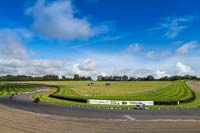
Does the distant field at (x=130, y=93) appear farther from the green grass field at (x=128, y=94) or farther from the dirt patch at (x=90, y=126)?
the dirt patch at (x=90, y=126)

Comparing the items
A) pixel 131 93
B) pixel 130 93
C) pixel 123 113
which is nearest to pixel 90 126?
pixel 123 113

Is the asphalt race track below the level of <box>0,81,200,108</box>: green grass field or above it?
below

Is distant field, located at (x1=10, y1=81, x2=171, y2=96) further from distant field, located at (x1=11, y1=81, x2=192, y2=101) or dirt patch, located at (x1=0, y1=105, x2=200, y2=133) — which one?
dirt patch, located at (x1=0, y1=105, x2=200, y2=133)

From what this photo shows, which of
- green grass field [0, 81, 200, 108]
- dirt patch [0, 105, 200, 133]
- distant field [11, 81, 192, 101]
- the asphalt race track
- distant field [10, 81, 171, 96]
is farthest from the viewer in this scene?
distant field [10, 81, 171, 96]

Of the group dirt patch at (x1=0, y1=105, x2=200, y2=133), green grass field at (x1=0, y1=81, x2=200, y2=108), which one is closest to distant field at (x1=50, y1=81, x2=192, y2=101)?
green grass field at (x1=0, y1=81, x2=200, y2=108)

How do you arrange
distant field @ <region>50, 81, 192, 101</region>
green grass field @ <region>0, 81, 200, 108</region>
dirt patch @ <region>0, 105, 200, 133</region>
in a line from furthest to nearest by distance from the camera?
distant field @ <region>50, 81, 192, 101</region> → green grass field @ <region>0, 81, 200, 108</region> → dirt patch @ <region>0, 105, 200, 133</region>

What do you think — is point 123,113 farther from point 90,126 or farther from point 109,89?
point 109,89

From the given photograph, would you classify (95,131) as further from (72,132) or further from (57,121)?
(57,121)

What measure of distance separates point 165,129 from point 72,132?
9.55 meters

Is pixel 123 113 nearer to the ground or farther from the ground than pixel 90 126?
farther from the ground

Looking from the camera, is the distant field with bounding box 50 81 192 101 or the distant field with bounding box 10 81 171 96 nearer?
the distant field with bounding box 50 81 192 101

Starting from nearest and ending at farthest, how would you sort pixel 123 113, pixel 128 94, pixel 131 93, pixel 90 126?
pixel 90 126 → pixel 123 113 → pixel 128 94 → pixel 131 93

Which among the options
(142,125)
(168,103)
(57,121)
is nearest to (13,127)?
(57,121)

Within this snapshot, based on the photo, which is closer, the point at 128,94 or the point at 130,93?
the point at 128,94
